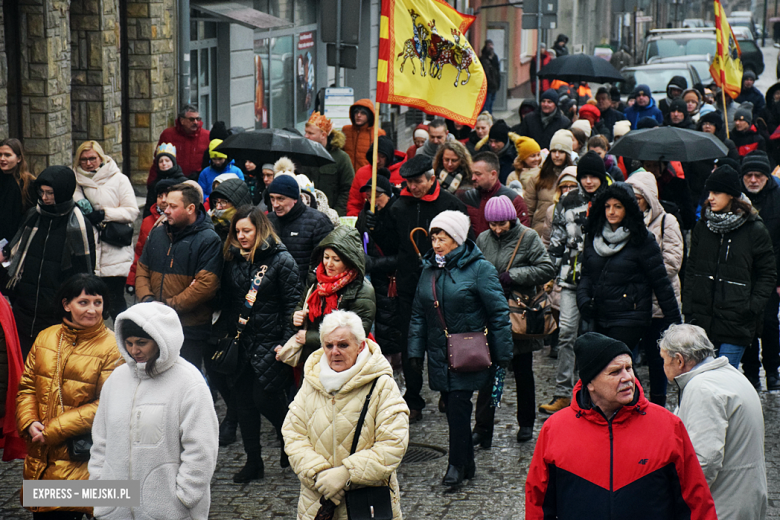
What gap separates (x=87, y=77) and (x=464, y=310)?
27.2 ft

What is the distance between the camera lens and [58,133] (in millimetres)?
12242

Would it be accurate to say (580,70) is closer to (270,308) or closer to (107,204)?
(107,204)

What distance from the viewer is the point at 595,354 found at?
167 inches

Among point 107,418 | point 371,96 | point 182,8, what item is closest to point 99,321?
point 107,418

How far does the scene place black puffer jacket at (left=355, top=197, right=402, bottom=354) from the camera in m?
7.93

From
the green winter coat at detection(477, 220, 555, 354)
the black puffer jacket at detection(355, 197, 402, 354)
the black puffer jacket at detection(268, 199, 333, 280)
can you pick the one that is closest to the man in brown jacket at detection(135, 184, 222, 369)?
the black puffer jacket at detection(268, 199, 333, 280)

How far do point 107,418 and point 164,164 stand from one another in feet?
18.7

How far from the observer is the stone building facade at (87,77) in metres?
11.7

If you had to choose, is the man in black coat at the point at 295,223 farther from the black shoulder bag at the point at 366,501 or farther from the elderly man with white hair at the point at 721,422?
the elderly man with white hair at the point at 721,422

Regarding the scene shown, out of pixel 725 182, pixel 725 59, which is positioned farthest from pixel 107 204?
pixel 725 59

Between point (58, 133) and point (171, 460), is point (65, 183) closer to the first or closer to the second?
point (171, 460)

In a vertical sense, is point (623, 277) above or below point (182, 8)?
below

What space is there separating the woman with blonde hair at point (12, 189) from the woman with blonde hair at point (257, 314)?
2037 mm

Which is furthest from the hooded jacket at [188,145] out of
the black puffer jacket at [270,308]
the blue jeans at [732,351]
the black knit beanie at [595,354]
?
the black knit beanie at [595,354]
